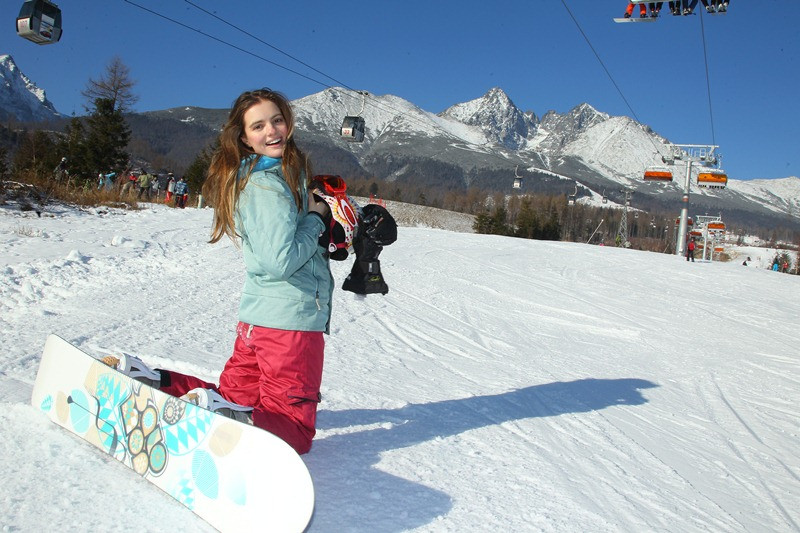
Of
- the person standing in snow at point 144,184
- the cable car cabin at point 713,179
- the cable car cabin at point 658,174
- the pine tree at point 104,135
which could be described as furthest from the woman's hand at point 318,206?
the cable car cabin at point 658,174

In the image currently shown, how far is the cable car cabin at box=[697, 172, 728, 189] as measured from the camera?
36750 mm

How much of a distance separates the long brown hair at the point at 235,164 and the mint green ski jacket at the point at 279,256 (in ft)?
0.12

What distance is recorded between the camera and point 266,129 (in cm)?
252

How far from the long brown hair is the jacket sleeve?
0.23 feet

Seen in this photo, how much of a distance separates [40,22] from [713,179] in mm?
39243

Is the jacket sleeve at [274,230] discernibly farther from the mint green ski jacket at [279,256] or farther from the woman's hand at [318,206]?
the woman's hand at [318,206]

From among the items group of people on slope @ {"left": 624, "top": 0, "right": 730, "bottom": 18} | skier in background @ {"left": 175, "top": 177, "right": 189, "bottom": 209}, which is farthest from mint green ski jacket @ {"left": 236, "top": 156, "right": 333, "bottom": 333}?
skier in background @ {"left": 175, "top": 177, "right": 189, "bottom": 209}

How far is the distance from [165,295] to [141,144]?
571 feet

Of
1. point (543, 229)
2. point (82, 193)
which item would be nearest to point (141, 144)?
point (543, 229)

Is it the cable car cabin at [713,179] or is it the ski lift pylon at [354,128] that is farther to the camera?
the cable car cabin at [713,179]

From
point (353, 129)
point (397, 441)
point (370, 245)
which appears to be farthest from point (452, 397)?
point (353, 129)

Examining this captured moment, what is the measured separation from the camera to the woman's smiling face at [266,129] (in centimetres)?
252

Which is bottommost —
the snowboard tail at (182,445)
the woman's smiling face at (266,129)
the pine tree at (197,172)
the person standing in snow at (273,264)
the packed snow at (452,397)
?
the packed snow at (452,397)

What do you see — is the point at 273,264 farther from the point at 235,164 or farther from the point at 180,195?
the point at 180,195
